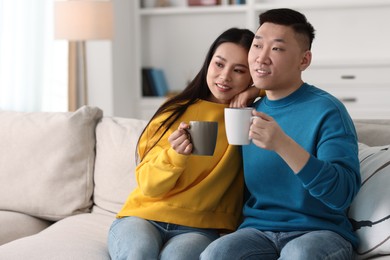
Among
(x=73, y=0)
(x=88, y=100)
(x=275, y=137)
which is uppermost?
(x=73, y=0)

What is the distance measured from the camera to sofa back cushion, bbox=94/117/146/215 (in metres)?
2.66

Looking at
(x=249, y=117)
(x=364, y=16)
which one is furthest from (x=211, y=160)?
(x=364, y=16)

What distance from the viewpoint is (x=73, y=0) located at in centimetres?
442

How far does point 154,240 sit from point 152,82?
3.82 metres

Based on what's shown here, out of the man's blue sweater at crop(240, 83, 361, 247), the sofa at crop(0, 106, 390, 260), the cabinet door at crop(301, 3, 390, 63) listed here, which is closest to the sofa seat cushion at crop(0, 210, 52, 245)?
the sofa at crop(0, 106, 390, 260)

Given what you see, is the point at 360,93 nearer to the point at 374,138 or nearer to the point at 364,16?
the point at 364,16

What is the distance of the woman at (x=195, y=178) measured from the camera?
2.16 meters

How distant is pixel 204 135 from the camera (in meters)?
1.96

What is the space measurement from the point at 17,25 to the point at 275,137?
3253 mm

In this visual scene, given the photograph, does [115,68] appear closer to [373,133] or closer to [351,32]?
[351,32]

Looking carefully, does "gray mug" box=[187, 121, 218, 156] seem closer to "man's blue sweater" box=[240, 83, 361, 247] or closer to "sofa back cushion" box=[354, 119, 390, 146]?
"man's blue sweater" box=[240, 83, 361, 247]

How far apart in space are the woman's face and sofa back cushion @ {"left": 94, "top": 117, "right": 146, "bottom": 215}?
0.55 metres

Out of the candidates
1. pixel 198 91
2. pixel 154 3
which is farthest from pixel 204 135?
pixel 154 3

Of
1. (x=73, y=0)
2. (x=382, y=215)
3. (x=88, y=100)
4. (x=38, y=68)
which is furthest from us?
(x=88, y=100)
